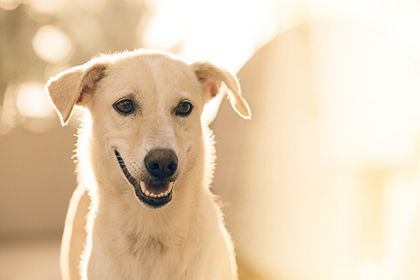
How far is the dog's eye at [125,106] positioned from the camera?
3.49 m

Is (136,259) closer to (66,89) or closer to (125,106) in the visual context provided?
(125,106)

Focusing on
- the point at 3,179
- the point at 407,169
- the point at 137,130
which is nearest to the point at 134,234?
the point at 137,130

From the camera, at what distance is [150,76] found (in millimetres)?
3479

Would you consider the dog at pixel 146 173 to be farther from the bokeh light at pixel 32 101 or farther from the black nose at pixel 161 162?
the bokeh light at pixel 32 101

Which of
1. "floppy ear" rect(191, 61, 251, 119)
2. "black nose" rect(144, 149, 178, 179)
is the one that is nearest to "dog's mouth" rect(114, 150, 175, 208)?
"black nose" rect(144, 149, 178, 179)

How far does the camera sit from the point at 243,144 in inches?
265

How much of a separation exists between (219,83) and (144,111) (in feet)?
2.38

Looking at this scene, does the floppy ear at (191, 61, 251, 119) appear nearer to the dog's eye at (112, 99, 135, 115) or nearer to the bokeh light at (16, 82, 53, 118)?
the dog's eye at (112, 99, 135, 115)

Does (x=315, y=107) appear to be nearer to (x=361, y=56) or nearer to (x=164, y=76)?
(x=361, y=56)

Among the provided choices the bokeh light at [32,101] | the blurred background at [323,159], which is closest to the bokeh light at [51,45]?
the bokeh light at [32,101]

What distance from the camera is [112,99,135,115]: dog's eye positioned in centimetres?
349

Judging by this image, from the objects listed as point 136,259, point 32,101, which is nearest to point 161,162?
point 136,259

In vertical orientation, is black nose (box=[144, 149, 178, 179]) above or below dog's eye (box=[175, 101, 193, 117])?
below

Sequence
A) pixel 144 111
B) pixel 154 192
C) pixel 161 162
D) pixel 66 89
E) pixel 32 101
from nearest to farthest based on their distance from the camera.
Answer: pixel 161 162
pixel 154 192
pixel 144 111
pixel 66 89
pixel 32 101
